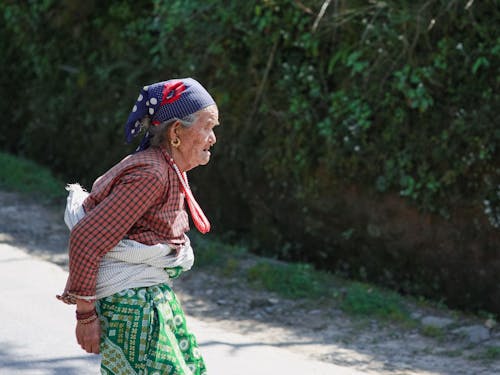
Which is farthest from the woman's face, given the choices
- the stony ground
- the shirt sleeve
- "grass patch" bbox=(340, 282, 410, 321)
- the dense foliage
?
the dense foliage

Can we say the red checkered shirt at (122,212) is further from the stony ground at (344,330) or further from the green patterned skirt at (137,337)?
the stony ground at (344,330)

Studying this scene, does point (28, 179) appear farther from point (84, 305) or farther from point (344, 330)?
point (84, 305)

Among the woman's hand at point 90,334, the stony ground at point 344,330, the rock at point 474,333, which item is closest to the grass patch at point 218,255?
the stony ground at point 344,330

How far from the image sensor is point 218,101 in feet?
24.5

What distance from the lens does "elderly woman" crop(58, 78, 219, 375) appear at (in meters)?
2.58

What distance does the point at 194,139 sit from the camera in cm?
276

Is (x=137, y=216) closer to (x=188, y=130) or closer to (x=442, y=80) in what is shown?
(x=188, y=130)

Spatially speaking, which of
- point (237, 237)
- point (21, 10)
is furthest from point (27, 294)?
point (21, 10)

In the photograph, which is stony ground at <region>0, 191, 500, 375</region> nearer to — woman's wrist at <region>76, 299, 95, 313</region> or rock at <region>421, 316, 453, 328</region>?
rock at <region>421, 316, 453, 328</region>

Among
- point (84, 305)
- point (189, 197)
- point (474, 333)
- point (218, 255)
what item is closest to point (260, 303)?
point (218, 255)

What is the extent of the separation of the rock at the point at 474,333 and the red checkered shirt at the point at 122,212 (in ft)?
10.3

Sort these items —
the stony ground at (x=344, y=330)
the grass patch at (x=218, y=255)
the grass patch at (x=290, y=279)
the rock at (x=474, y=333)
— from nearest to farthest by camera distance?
1. the stony ground at (x=344, y=330)
2. the rock at (x=474, y=333)
3. the grass patch at (x=290, y=279)
4. the grass patch at (x=218, y=255)

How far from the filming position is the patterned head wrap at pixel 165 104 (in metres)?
2.69

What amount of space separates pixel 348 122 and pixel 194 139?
12.1 feet
